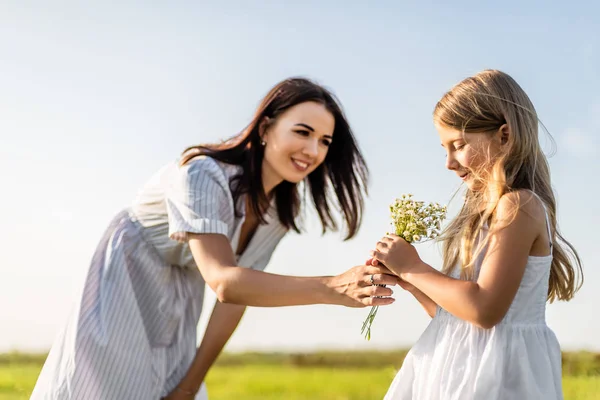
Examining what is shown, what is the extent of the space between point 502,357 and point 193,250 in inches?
59.6

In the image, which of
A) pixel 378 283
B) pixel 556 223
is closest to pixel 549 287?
pixel 556 223

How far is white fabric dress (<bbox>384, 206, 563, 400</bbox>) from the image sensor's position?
3004 millimetres

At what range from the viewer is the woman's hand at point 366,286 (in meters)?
3.22

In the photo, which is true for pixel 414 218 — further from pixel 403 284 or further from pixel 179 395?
pixel 179 395

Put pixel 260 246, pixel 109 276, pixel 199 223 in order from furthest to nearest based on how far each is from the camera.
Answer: pixel 260 246, pixel 109 276, pixel 199 223

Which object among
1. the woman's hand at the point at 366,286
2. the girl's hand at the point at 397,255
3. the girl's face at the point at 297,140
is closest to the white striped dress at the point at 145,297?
the girl's face at the point at 297,140

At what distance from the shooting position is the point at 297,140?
411 cm

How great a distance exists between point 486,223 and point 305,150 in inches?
49.7

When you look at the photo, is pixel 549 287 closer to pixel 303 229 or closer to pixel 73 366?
pixel 303 229

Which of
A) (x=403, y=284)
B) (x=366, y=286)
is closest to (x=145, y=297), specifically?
(x=366, y=286)

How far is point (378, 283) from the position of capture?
3236 millimetres

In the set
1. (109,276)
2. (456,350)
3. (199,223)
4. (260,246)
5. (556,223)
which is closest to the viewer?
(456,350)

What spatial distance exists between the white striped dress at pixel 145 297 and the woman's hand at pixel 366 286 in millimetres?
727

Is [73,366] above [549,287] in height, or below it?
below
